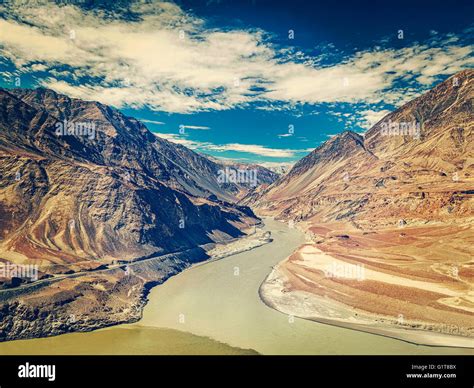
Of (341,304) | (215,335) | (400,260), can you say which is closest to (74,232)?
(215,335)

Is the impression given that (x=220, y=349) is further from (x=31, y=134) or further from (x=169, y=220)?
(x=31, y=134)

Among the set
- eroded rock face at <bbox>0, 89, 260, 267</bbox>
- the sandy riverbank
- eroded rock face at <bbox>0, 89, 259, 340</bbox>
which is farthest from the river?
eroded rock face at <bbox>0, 89, 260, 267</bbox>

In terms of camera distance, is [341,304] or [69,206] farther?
[69,206]

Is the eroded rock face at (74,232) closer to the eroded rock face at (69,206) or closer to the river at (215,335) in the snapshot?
the eroded rock face at (69,206)

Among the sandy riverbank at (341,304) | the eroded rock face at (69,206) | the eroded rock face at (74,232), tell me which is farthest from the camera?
the eroded rock face at (69,206)

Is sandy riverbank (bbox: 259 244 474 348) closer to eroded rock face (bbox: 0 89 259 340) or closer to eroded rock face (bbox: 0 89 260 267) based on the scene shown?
eroded rock face (bbox: 0 89 259 340)

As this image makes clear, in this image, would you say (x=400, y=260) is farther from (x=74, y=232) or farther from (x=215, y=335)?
(x=74, y=232)

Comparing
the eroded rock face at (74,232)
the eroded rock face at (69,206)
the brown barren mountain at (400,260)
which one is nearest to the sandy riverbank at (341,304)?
the brown barren mountain at (400,260)

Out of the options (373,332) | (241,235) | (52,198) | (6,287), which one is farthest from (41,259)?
(241,235)

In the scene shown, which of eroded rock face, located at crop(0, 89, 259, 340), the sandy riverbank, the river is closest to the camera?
the river
